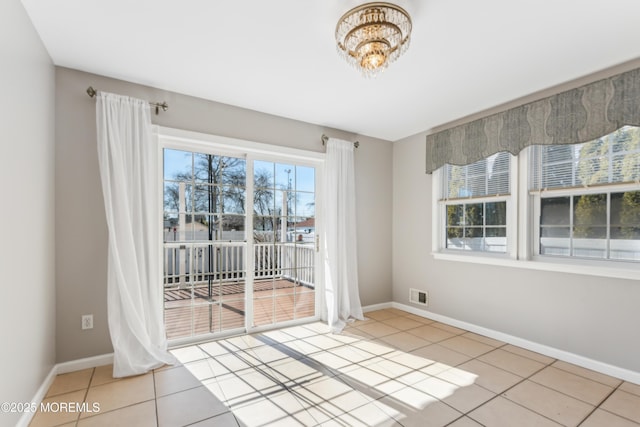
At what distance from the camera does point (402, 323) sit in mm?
3764

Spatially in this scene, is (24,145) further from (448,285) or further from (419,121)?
(448,285)

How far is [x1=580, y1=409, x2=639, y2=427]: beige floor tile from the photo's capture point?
186cm

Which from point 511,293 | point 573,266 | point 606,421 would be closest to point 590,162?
point 573,266

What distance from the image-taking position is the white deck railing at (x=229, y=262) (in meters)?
3.06

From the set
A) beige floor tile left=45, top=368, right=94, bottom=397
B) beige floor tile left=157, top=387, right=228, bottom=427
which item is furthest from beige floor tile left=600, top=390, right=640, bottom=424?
beige floor tile left=45, top=368, right=94, bottom=397

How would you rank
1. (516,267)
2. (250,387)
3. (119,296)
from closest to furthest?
(250,387)
(119,296)
(516,267)

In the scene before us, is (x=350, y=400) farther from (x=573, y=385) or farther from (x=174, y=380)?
(x=573, y=385)

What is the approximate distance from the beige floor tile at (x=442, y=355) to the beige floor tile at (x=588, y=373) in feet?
2.46

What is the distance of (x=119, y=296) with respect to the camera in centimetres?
249

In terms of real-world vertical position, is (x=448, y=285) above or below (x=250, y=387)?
above

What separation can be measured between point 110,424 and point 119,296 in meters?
0.95

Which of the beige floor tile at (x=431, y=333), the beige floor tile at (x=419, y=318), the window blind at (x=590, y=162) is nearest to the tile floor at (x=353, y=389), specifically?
the beige floor tile at (x=431, y=333)

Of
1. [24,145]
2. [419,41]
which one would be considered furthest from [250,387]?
[419,41]

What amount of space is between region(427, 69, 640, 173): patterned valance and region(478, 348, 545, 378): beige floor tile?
1.97 m
